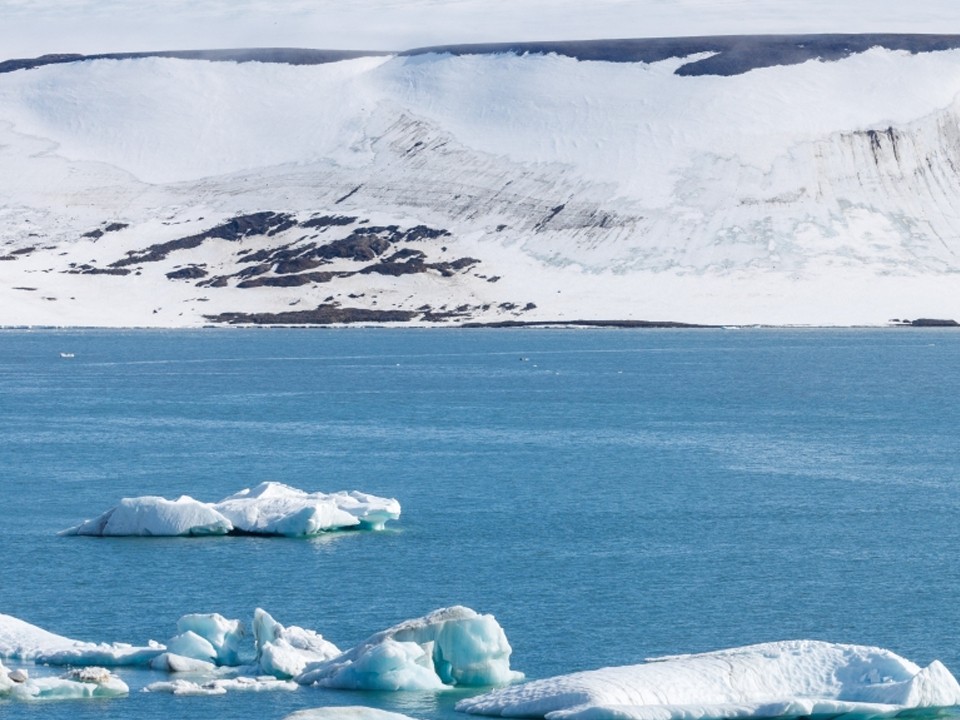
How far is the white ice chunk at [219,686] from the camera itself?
2186 cm

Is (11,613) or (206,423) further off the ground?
(11,613)

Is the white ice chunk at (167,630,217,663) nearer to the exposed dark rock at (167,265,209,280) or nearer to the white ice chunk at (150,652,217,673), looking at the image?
the white ice chunk at (150,652,217,673)

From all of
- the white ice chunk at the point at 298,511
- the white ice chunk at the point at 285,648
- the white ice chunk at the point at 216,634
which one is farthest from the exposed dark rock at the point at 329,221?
the white ice chunk at the point at 216,634

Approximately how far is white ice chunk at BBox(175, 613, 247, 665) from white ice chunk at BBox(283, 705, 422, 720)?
13.8 ft

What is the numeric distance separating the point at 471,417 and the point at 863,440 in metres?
13.9

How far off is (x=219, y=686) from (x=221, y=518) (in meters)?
11.9

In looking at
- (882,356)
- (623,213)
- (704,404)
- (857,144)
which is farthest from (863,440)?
(857,144)

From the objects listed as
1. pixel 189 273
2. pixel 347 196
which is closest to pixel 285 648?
pixel 189 273

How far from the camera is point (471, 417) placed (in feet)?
204

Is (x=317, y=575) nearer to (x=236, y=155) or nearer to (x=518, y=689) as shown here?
(x=518, y=689)

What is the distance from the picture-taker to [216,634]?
23.4m

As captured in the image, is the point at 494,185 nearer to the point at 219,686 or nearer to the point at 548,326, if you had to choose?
the point at 548,326

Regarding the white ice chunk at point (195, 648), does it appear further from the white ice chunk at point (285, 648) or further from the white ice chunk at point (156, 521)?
the white ice chunk at point (156, 521)

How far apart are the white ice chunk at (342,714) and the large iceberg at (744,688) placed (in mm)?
1995
